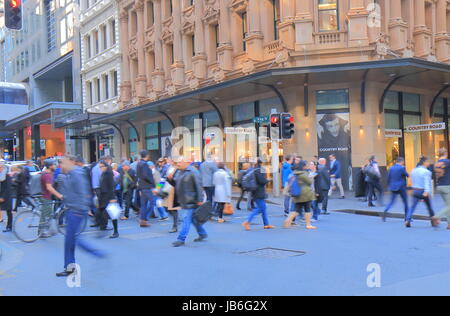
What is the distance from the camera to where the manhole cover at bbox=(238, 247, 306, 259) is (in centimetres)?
838

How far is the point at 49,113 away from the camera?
3981cm

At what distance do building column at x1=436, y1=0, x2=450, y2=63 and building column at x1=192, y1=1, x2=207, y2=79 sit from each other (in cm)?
1161

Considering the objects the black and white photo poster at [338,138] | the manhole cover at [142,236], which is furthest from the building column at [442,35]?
the manhole cover at [142,236]

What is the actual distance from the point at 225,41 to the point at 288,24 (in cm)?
432

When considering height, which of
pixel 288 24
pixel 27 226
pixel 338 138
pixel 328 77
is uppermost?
pixel 288 24

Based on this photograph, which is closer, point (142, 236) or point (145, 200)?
point (142, 236)

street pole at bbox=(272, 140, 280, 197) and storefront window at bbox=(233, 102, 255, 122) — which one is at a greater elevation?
storefront window at bbox=(233, 102, 255, 122)

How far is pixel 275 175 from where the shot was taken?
20.0m

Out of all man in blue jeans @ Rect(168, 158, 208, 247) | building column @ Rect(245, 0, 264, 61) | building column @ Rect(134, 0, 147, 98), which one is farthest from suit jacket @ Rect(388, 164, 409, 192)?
building column @ Rect(134, 0, 147, 98)

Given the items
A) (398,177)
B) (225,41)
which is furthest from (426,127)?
(225,41)

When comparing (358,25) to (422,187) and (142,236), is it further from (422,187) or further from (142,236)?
(142,236)

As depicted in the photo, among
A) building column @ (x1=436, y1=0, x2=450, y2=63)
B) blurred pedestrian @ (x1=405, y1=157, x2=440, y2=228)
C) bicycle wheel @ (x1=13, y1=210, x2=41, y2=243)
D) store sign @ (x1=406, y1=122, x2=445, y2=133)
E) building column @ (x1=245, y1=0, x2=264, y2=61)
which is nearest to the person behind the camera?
bicycle wheel @ (x1=13, y1=210, x2=41, y2=243)

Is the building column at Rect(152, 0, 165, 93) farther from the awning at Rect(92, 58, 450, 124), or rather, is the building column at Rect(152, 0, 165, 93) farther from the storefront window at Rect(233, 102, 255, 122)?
the storefront window at Rect(233, 102, 255, 122)

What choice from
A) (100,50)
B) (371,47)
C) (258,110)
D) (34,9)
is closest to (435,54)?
(371,47)
